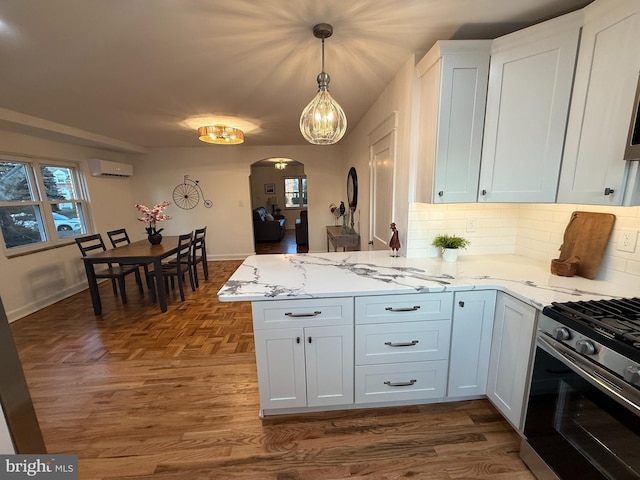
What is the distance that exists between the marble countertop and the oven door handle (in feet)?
0.66

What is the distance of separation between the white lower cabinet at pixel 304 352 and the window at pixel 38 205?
153 inches

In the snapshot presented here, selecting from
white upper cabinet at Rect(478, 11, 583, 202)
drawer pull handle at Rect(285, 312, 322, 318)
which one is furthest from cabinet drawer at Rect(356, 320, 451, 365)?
white upper cabinet at Rect(478, 11, 583, 202)

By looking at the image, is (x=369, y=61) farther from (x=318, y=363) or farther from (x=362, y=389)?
(x=362, y=389)

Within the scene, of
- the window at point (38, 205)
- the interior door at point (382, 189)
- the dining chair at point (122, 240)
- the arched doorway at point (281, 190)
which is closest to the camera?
the interior door at point (382, 189)

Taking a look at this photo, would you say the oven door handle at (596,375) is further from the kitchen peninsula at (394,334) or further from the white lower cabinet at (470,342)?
the white lower cabinet at (470,342)

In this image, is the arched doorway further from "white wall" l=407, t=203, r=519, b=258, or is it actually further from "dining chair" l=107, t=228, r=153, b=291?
"white wall" l=407, t=203, r=519, b=258

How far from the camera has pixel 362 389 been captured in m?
1.62

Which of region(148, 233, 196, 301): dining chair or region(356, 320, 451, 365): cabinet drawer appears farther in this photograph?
region(148, 233, 196, 301): dining chair

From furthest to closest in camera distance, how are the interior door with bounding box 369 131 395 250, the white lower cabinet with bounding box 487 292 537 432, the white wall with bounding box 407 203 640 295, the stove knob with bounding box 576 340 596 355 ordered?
the interior door with bounding box 369 131 395 250, the white wall with bounding box 407 203 640 295, the white lower cabinet with bounding box 487 292 537 432, the stove knob with bounding box 576 340 596 355

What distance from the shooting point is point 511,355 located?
4.73ft

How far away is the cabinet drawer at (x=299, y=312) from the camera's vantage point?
1457 mm

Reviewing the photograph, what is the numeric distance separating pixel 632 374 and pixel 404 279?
3.05 feet

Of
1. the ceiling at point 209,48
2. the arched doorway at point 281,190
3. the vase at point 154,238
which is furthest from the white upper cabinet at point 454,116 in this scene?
the arched doorway at point 281,190

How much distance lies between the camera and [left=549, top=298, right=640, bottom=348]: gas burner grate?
93 cm
